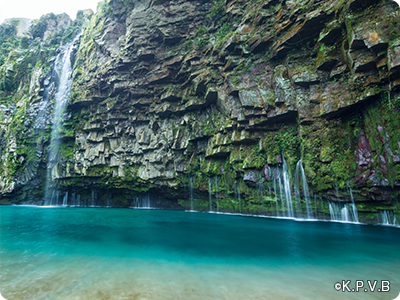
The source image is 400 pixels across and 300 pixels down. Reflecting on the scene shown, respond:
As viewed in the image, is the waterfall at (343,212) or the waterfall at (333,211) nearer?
the waterfall at (343,212)

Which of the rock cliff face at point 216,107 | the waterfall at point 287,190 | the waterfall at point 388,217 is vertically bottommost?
the waterfall at point 388,217

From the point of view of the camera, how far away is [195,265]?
19.0 ft

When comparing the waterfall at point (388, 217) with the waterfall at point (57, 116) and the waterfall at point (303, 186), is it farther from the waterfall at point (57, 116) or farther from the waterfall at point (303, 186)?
the waterfall at point (57, 116)

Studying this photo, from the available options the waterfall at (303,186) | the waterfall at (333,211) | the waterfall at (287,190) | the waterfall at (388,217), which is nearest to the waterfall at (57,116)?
the waterfall at (287,190)

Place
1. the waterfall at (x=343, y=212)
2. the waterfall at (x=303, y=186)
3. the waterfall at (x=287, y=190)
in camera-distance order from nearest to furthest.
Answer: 1. the waterfall at (x=343, y=212)
2. the waterfall at (x=303, y=186)
3. the waterfall at (x=287, y=190)

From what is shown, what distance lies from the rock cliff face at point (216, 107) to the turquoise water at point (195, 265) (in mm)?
6836

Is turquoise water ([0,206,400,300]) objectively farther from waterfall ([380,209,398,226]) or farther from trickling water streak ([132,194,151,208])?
trickling water streak ([132,194,151,208])

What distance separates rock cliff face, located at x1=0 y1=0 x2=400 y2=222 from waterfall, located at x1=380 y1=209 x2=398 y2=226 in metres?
0.39

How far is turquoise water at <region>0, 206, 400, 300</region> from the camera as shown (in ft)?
13.9

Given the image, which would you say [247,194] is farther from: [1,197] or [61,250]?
[1,197]

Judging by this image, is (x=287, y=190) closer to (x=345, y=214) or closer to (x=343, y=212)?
(x=343, y=212)

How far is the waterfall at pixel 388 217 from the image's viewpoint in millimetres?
12172

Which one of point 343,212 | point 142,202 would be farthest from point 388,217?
point 142,202

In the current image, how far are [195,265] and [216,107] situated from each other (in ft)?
55.1
